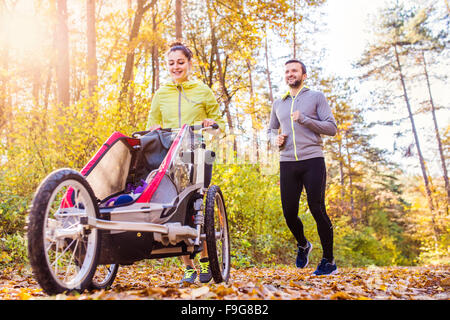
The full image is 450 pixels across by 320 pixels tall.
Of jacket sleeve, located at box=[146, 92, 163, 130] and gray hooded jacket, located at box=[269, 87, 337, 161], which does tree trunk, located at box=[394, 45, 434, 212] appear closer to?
gray hooded jacket, located at box=[269, 87, 337, 161]

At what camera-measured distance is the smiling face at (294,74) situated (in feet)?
16.3

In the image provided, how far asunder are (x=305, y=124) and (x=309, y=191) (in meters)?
0.75

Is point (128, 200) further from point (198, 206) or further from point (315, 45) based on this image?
point (315, 45)

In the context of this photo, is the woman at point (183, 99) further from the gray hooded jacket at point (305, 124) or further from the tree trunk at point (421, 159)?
the tree trunk at point (421, 159)

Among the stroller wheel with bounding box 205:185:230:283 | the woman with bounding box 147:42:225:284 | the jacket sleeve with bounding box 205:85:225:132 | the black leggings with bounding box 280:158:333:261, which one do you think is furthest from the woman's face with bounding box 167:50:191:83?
the black leggings with bounding box 280:158:333:261

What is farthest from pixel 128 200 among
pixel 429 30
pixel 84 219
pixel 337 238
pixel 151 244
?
pixel 429 30

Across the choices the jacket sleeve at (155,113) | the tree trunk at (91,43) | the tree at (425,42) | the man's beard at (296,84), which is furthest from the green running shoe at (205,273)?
the tree at (425,42)

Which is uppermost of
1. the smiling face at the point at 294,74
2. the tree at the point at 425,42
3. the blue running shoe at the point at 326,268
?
the tree at the point at 425,42

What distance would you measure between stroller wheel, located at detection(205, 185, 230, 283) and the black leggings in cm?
95

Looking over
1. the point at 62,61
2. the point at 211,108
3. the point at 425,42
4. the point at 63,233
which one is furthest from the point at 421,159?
the point at 63,233

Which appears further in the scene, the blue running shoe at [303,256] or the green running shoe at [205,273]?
the blue running shoe at [303,256]

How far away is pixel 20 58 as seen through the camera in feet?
67.7
